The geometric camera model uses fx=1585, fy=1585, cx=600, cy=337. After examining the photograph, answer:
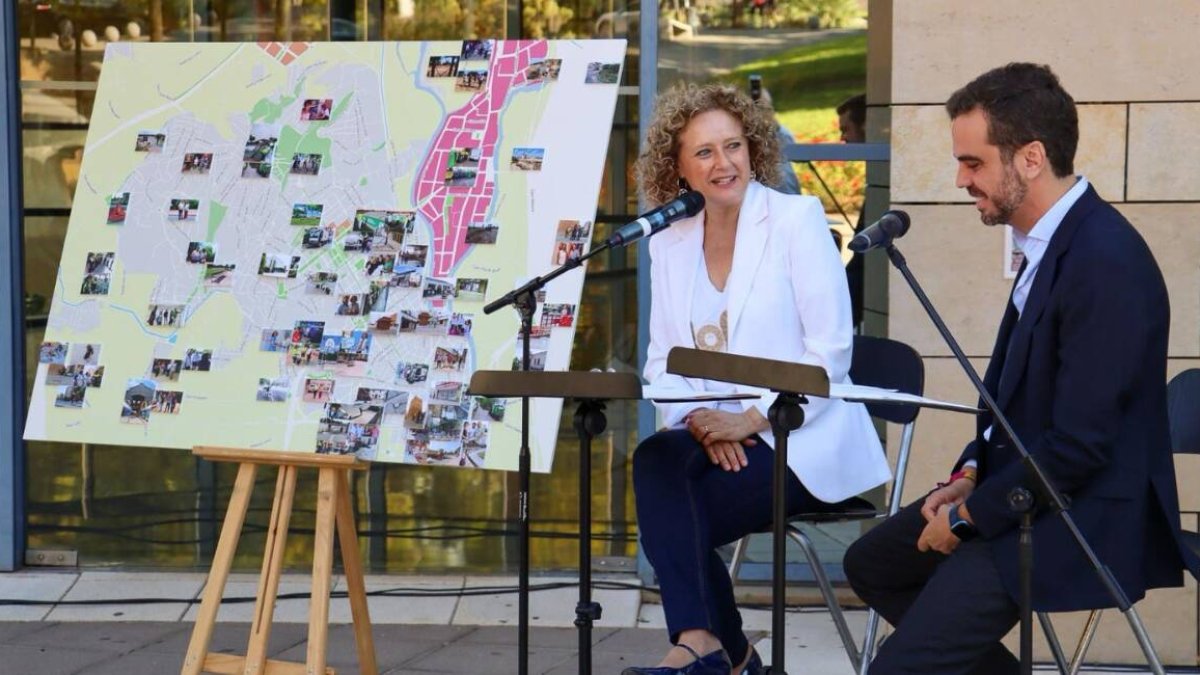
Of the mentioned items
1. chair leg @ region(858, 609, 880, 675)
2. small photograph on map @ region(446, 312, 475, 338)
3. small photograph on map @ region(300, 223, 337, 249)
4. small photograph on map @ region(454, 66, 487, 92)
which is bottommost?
chair leg @ region(858, 609, 880, 675)

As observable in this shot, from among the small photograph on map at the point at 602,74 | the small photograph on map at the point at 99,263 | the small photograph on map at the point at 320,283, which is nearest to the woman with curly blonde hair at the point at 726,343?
the small photograph on map at the point at 602,74

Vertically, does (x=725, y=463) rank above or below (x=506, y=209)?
below

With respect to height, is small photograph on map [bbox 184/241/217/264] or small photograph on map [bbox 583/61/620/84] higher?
small photograph on map [bbox 583/61/620/84]

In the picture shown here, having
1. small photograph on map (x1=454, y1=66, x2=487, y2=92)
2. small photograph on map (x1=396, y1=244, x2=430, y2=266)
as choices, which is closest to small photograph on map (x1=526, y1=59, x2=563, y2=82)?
small photograph on map (x1=454, y1=66, x2=487, y2=92)

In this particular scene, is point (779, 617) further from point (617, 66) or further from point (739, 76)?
point (739, 76)

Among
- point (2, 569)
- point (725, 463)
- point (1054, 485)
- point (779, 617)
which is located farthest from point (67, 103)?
point (1054, 485)

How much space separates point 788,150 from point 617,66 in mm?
995

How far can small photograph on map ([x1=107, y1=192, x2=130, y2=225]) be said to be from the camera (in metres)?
4.16

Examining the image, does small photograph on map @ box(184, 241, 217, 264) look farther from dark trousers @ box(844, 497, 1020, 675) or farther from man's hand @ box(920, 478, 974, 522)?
dark trousers @ box(844, 497, 1020, 675)

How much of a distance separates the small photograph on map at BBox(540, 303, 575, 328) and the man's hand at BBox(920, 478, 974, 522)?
3.46 ft

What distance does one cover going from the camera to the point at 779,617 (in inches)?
115

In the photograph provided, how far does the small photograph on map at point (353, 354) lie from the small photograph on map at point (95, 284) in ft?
2.13

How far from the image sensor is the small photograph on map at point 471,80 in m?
4.05

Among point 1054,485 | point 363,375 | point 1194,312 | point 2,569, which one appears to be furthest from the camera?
point 2,569
